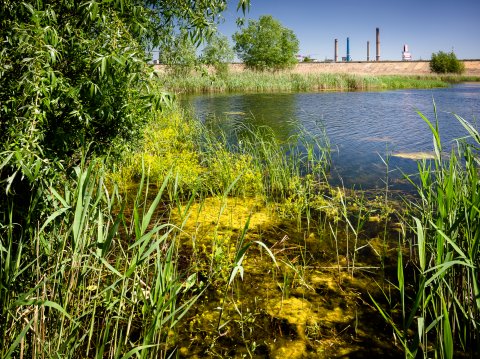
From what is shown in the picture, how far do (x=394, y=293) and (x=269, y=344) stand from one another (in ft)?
3.66

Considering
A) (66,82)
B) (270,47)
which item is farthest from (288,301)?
(270,47)

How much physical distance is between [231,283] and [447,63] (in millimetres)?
45419

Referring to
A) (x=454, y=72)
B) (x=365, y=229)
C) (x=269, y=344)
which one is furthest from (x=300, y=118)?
(x=454, y=72)

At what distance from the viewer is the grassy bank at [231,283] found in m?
1.62

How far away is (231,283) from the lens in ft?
8.77

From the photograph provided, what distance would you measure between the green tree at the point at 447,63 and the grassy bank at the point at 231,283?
43.2m

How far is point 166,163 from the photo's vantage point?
A: 522cm

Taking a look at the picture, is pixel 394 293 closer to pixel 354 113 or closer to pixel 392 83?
pixel 354 113

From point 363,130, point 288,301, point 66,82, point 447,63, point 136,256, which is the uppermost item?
point 447,63

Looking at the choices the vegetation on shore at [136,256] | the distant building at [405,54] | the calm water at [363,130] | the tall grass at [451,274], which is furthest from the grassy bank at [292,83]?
the distant building at [405,54]

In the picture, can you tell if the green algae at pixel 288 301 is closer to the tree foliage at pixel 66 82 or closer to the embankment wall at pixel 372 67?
the tree foliage at pixel 66 82

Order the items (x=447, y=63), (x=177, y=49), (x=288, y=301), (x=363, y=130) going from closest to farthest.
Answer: (x=288, y=301)
(x=177, y=49)
(x=363, y=130)
(x=447, y=63)

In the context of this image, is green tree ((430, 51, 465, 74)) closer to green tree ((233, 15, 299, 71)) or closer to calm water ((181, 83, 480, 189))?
green tree ((233, 15, 299, 71))

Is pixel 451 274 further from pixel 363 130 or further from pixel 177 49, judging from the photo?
pixel 363 130
